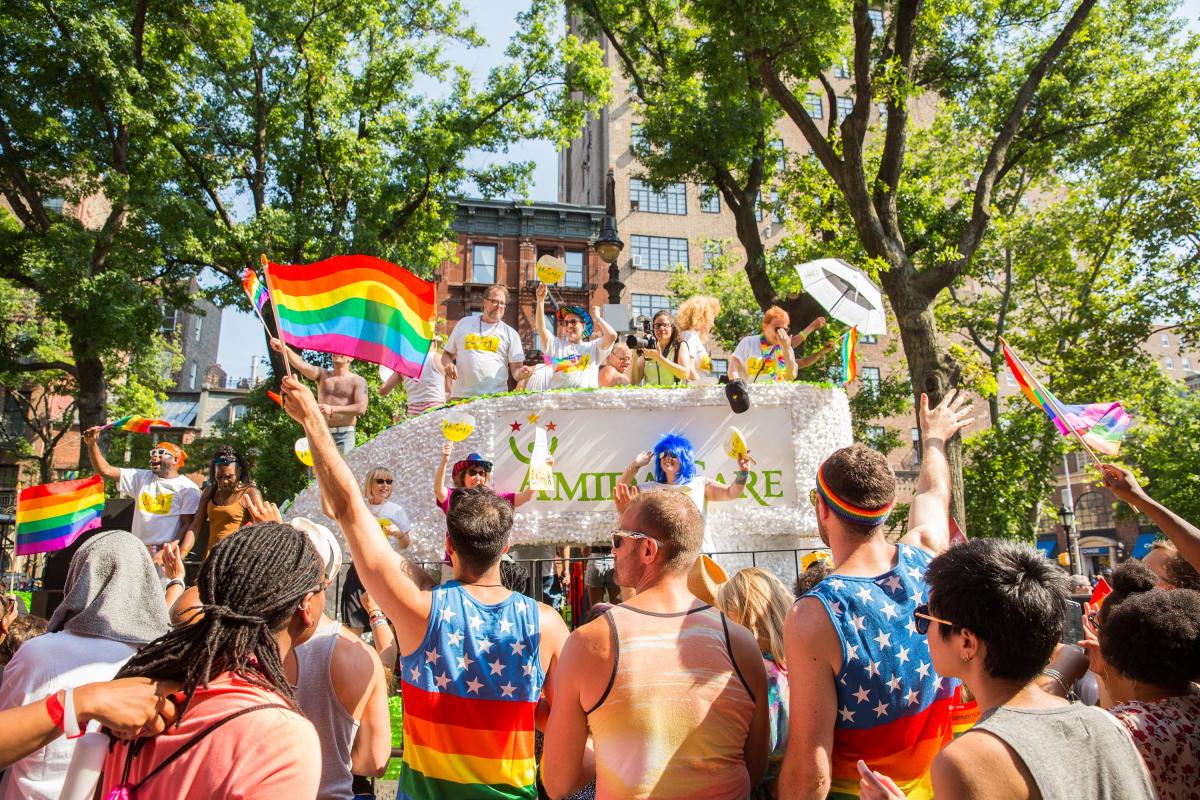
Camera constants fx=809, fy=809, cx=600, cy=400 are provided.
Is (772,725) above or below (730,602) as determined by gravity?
below

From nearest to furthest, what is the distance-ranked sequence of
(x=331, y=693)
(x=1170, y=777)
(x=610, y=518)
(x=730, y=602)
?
(x=1170, y=777) < (x=331, y=693) < (x=730, y=602) < (x=610, y=518)

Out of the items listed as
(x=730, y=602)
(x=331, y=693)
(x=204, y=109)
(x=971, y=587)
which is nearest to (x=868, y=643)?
(x=971, y=587)

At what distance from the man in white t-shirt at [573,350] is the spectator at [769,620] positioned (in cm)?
646

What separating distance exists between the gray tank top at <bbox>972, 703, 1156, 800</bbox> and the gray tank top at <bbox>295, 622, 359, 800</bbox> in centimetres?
195

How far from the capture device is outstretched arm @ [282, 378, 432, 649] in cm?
263

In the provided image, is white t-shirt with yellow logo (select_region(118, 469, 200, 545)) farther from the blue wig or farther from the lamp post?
the lamp post

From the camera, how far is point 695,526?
2.70 m

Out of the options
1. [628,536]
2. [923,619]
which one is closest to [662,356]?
[628,536]

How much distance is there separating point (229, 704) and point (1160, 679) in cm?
277

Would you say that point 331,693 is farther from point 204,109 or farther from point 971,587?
point 204,109

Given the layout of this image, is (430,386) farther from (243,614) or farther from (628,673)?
(243,614)

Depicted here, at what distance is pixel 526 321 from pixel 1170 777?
3740 centimetres

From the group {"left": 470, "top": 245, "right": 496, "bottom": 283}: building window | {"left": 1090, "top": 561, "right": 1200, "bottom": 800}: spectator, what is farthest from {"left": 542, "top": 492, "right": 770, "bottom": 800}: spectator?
{"left": 470, "top": 245, "right": 496, "bottom": 283}: building window

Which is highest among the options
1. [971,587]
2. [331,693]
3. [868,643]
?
[971,587]
